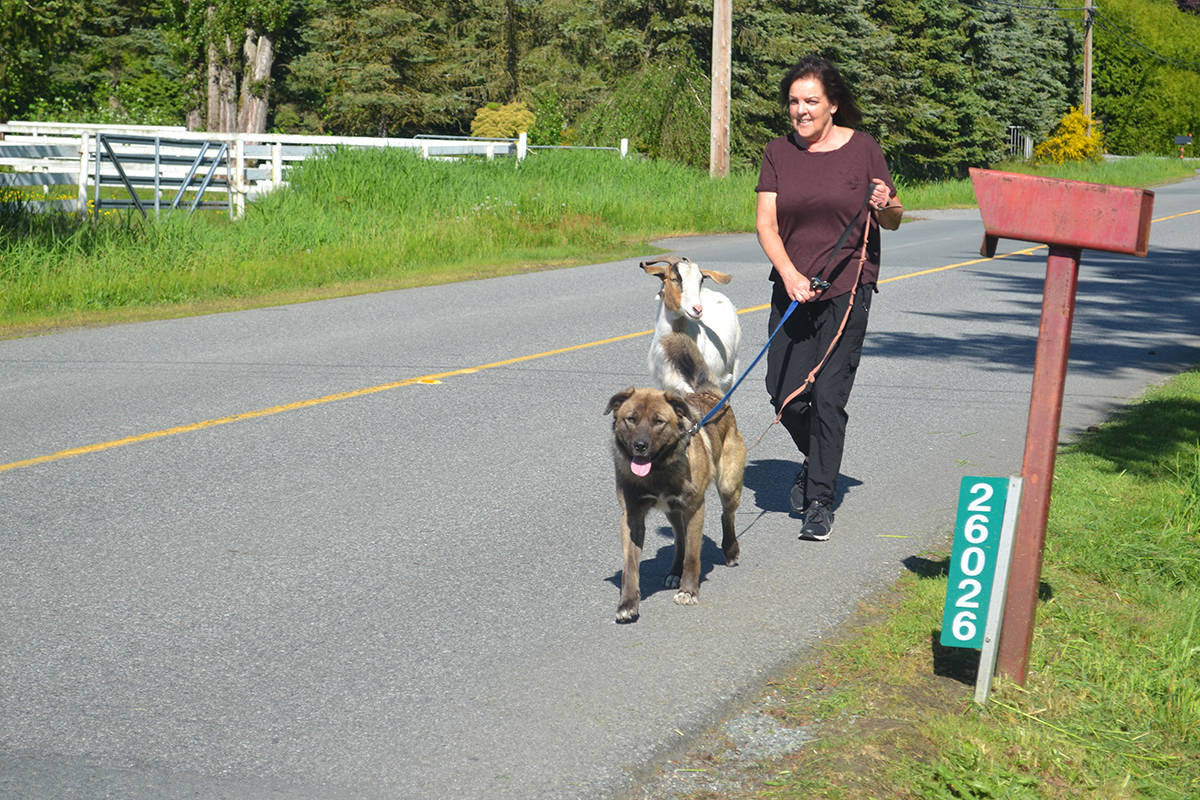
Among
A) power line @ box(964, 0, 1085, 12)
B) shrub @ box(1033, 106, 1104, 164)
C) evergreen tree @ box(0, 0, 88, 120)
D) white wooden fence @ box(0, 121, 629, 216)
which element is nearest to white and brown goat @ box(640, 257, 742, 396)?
evergreen tree @ box(0, 0, 88, 120)

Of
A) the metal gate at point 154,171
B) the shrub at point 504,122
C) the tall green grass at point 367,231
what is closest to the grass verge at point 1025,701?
the tall green grass at point 367,231

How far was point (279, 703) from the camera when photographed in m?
4.70

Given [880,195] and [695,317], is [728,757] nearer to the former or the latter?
[880,195]

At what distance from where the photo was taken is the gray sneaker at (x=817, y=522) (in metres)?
6.77

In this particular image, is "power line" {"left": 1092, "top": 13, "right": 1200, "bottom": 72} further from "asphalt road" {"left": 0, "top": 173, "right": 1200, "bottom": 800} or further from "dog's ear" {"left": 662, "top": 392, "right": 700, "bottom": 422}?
"dog's ear" {"left": 662, "top": 392, "right": 700, "bottom": 422}

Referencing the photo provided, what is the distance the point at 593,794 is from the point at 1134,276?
1824cm

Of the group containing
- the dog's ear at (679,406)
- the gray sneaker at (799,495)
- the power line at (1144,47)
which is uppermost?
the power line at (1144,47)

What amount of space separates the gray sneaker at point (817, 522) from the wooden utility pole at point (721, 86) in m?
25.9

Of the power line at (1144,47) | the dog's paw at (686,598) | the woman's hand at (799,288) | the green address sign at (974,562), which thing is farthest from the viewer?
the power line at (1144,47)

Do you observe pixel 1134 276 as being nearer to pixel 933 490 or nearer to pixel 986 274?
pixel 986 274

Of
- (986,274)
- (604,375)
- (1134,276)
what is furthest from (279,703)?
(1134,276)

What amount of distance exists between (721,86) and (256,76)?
1828cm

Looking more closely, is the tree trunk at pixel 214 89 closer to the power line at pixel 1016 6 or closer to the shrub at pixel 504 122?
the shrub at pixel 504 122

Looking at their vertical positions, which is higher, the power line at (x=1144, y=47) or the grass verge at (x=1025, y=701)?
the power line at (x=1144, y=47)
